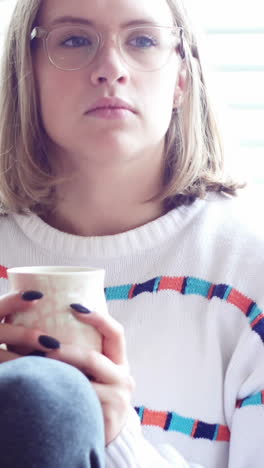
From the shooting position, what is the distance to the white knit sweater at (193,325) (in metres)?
1.08

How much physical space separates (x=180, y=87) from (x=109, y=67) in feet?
0.78

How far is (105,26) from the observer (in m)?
1.11

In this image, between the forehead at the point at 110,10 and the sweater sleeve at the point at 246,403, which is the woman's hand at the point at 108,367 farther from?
the forehead at the point at 110,10

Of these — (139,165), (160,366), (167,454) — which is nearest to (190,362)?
(160,366)

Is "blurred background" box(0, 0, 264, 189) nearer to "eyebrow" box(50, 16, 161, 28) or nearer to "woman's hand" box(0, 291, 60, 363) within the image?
"eyebrow" box(50, 16, 161, 28)

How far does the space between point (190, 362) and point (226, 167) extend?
0.41 metres

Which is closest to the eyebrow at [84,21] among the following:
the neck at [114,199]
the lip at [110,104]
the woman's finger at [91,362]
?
the lip at [110,104]

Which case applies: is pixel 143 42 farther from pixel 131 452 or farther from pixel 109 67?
pixel 131 452

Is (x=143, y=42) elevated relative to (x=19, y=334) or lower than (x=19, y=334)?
elevated

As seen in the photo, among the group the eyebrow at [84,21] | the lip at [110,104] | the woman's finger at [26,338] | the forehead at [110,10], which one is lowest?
the woman's finger at [26,338]

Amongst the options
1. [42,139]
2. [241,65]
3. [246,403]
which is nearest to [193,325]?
[246,403]

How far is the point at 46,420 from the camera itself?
0.66 metres

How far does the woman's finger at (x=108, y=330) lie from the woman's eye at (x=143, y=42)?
508 millimetres

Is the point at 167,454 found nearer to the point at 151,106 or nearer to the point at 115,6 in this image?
the point at 151,106
